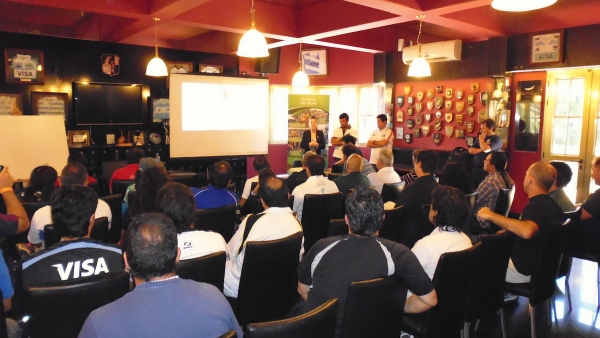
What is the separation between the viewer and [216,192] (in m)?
3.81

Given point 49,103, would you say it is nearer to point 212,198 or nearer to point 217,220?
point 212,198

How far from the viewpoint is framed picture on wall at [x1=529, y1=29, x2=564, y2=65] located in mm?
6074

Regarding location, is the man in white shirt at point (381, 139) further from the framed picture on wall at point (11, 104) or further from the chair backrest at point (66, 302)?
the chair backrest at point (66, 302)

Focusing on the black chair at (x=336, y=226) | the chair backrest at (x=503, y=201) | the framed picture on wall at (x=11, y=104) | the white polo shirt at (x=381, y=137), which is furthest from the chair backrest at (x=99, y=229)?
the white polo shirt at (x=381, y=137)

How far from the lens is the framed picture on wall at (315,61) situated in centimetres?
973

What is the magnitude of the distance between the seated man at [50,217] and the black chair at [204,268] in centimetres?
105

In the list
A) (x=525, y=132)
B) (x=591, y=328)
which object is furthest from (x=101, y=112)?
(x=591, y=328)

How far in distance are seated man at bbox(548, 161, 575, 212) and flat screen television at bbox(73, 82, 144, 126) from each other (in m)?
6.80

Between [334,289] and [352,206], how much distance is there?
14.8 inches

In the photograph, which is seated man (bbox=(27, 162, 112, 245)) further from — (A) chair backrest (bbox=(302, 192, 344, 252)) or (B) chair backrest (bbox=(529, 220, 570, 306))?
(B) chair backrest (bbox=(529, 220, 570, 306))

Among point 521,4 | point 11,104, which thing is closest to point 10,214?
point 521,4

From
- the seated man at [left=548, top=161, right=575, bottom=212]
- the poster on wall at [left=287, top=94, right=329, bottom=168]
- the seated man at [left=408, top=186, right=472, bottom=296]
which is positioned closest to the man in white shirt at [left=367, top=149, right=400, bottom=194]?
the seated man at [left=548, top=161, right=575, bottom=212]

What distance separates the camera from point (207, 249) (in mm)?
2365

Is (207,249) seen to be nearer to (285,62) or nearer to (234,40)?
(234,40)
